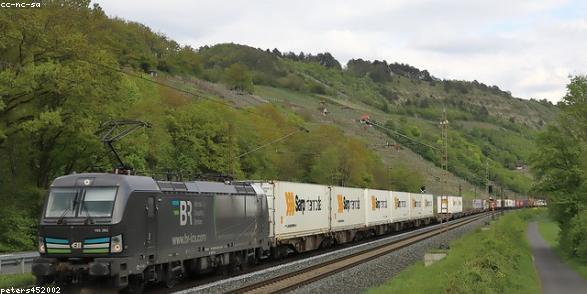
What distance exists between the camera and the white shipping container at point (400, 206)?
6288cm

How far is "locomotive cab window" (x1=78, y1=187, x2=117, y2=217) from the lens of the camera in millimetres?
19406

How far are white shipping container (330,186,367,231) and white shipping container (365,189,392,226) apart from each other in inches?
52.9

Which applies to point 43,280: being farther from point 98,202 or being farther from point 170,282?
point 170,282

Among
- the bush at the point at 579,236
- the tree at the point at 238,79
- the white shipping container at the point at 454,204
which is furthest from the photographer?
the tree at the point at 238,79

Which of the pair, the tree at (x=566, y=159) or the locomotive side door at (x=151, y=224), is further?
the tree at (x=566, y=159)

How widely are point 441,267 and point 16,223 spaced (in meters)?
28.8

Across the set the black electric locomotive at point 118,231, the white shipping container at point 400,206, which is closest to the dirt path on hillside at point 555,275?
the white shipping container at point 400,206

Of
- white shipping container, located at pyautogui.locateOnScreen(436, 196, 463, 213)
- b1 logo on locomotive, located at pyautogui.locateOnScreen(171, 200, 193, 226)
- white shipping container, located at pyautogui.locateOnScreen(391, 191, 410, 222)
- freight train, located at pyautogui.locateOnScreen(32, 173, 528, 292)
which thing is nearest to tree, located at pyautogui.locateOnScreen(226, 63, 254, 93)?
white shipping container, located at pyautogui.locateOnScreen(436, 196, 463, 213)

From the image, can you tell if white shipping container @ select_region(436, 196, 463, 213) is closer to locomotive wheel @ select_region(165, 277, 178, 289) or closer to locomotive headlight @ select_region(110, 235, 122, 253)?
locomotive wheel @ select_region(165, 277, 178, 289)

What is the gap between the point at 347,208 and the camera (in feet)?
153

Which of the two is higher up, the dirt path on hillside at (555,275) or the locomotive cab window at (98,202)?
the locomotive cab window at (98,202)

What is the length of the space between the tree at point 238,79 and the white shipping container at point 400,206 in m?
130

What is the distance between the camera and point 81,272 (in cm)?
1880

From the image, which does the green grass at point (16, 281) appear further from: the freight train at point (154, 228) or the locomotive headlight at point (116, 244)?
the locomotive headlight at point (116, 244)
